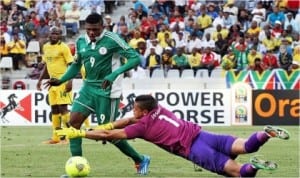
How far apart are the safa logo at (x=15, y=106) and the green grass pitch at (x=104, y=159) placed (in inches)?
195

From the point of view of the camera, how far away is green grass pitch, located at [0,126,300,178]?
14305mm

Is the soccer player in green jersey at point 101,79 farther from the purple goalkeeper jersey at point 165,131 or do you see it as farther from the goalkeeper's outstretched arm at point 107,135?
the goalkeeper's outstretched arm at point 107,135

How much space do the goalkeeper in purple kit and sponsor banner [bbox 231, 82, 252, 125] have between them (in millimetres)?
16267

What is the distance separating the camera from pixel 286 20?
34.2 metres

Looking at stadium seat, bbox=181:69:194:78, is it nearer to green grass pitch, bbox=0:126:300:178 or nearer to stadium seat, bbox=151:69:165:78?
stadium seat, bbox=151:69:165:78

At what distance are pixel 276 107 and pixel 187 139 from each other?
54.6 ft

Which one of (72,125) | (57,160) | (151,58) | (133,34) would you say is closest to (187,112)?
(151,58)

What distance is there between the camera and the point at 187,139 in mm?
11953

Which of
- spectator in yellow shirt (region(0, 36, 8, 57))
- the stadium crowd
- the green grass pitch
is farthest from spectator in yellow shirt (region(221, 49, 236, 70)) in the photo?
the green grass pitch

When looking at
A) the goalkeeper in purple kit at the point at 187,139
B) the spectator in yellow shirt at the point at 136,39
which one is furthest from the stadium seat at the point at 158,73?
→ the goalkeeper in purple kit at the point at 187,139

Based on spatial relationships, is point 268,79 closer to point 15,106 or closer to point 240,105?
point 240,105

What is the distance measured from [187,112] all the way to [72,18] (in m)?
10.1

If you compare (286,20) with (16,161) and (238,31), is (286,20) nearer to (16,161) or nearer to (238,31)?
(238,31)

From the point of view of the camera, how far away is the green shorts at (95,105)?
1455 cm
